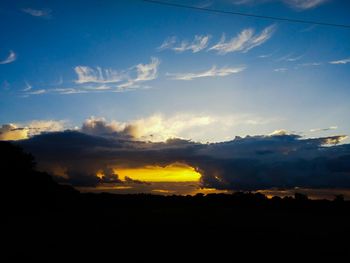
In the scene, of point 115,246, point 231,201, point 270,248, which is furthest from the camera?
point 231,201

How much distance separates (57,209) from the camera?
50938 mm

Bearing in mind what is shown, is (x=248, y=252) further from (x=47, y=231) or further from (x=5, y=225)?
(x=5, y=225)

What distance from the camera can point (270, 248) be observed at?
97.5 ft

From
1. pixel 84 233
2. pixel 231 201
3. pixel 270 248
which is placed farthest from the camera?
pixel 231 201

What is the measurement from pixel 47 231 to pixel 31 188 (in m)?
19.3

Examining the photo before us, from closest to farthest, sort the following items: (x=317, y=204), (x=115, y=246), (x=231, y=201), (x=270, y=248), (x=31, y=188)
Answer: (x=115, y=246) < (x=270, y=248) < (x=31, y=188) < (x=317, y=204) < (x=231, y=201)

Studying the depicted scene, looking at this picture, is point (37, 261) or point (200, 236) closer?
point (37, 261)

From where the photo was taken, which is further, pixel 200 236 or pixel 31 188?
pixel 31 188

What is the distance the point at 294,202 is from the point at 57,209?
9447 cm

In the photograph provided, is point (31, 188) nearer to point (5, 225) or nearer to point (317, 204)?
point (5, 225)

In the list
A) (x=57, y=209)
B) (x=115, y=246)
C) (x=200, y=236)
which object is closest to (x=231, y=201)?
(x=57, y=209)

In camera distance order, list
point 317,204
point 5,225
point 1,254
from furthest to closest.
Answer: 1. point 317,204
2. point 5,225
3. point 1,254

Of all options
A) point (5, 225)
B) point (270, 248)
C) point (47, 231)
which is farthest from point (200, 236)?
point (5, 225)

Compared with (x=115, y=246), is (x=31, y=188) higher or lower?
higher
